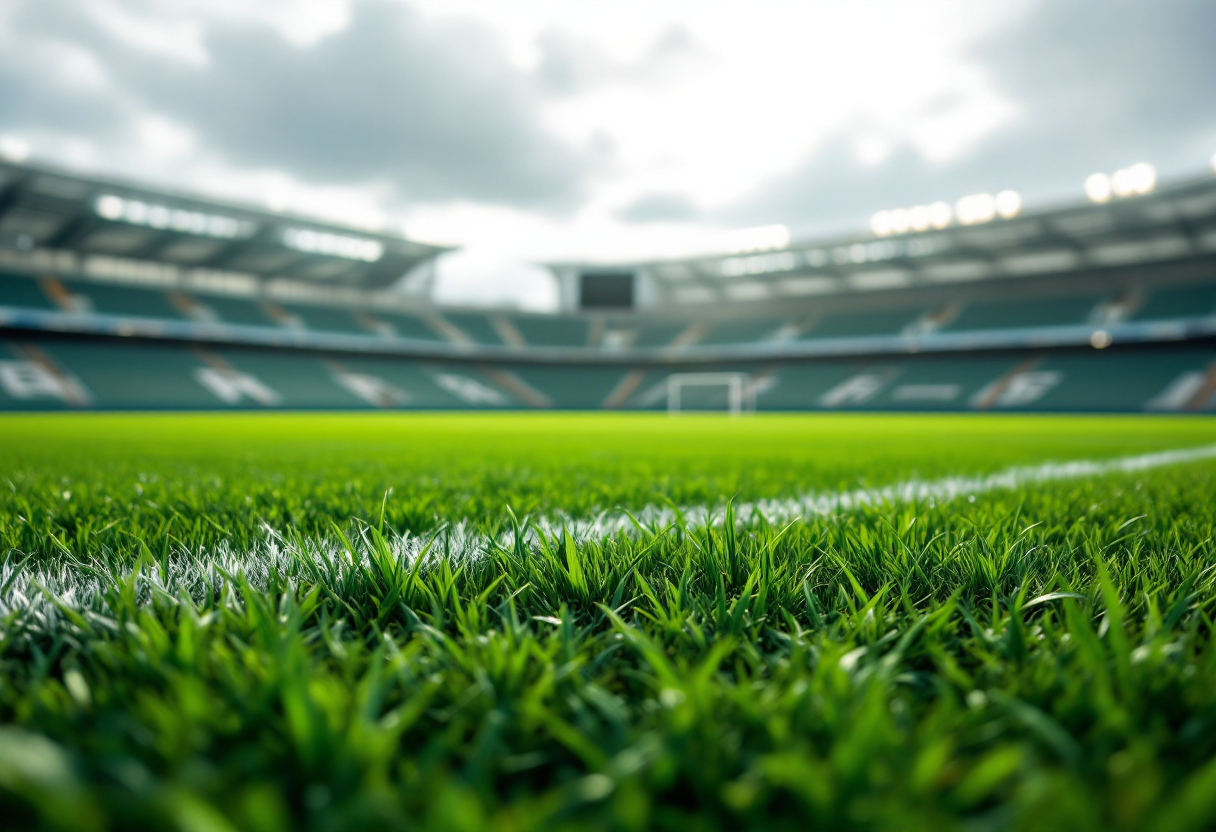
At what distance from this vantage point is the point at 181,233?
93.4 ft

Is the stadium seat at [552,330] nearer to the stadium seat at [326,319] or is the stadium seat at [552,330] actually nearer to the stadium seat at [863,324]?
the stadium seat at [326,319]

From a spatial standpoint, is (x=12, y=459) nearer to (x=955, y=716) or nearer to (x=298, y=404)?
(x=955, y=716)

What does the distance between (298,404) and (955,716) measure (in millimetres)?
31599

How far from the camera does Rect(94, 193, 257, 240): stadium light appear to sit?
25422 millimetres

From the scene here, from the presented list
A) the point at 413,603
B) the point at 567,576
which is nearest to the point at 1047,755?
the point at 567,576

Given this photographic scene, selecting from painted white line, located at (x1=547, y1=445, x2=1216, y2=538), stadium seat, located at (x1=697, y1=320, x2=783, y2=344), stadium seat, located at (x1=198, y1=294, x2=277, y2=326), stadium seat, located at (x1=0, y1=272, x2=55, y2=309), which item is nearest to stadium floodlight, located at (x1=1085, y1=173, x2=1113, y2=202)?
stadium seat, located at (x1=697, y1=320, x2=783, y2=344)

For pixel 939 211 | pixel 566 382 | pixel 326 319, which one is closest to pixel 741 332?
pixel 566 382

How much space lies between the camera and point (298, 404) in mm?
28875

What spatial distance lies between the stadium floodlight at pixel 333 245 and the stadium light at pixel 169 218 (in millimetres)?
1887

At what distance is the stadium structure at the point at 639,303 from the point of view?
25859 mm

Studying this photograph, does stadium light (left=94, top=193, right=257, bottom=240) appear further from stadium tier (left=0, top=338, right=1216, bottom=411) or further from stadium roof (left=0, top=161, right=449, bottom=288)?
stadium tier (left=0, top=338, right=1216, bottom=411)

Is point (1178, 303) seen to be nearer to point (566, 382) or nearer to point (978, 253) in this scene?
point (978, 253)

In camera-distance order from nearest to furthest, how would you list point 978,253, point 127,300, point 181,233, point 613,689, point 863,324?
point 613,689 < point 181,233 < point 127,300 < point 978,253 < point 863,324

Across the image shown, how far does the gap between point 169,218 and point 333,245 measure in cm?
670
